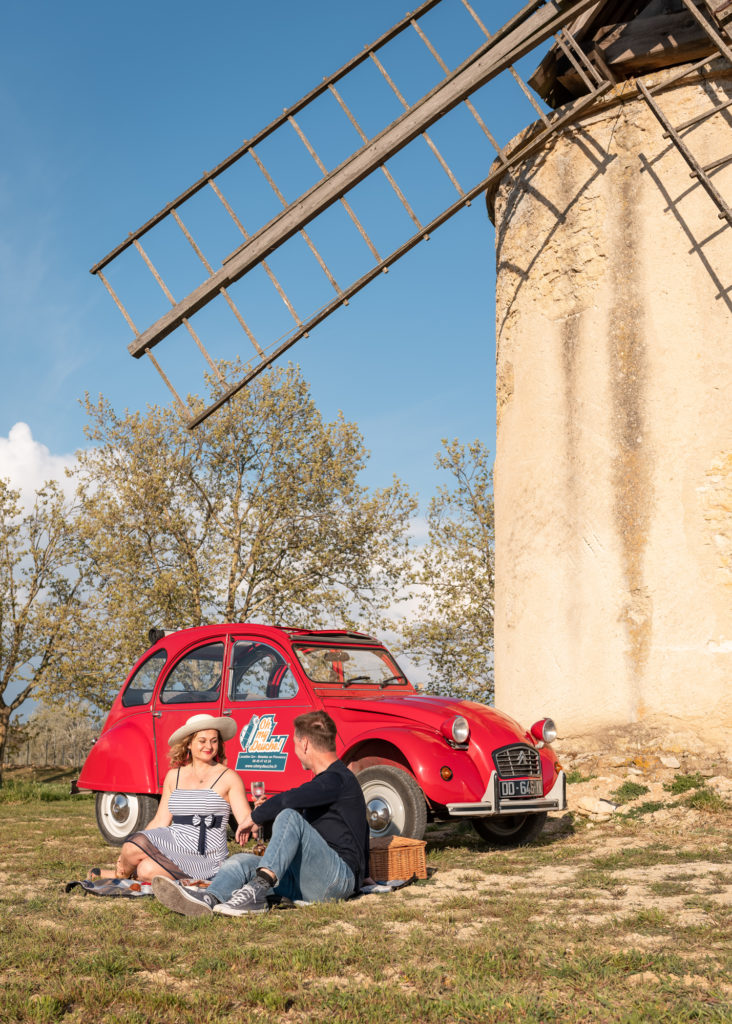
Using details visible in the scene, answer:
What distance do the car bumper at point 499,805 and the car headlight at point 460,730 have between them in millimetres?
350

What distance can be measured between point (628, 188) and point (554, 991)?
10.1m

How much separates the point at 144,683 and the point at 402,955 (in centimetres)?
556

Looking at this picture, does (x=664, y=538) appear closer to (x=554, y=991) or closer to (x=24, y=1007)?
(x=554, y=991)

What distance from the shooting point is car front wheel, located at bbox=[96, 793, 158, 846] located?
8.42 meters

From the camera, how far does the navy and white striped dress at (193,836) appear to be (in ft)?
17.7

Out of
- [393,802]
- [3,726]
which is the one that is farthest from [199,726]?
[3,726]

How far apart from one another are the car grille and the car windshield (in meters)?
1.59

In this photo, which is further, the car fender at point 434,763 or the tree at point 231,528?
the tree at point 231,528

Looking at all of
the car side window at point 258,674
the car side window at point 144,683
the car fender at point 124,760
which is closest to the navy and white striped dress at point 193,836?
the car side window at point 258,674

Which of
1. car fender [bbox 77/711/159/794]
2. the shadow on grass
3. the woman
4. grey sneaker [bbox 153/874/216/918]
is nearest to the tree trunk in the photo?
car fender [bbox 77/711/159/794]

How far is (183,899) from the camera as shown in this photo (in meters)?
4.71

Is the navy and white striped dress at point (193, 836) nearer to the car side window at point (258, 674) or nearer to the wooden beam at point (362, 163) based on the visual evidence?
the car side window at point (258, 674)

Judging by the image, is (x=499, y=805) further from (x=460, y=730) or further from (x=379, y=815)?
(x=379, y=815)

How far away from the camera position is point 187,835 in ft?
17.9
